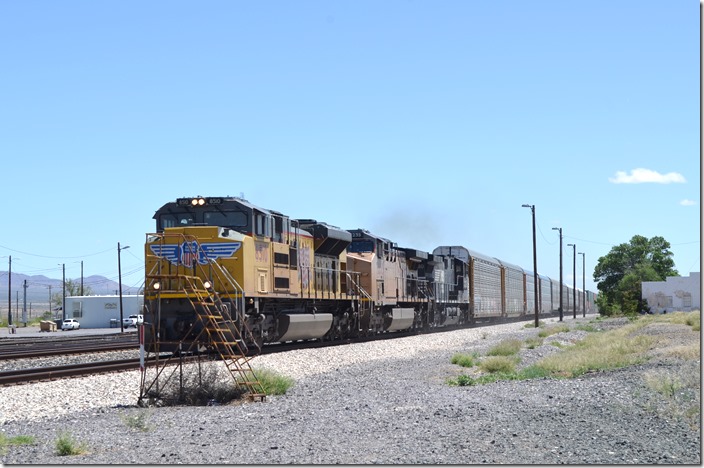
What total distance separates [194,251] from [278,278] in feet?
12.1

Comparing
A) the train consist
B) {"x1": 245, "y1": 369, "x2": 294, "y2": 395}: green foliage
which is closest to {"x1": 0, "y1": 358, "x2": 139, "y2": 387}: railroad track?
the train consist

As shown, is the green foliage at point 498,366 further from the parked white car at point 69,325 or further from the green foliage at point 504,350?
the parked white car at point 69,325

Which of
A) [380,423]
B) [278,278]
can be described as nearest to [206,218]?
[278,278]

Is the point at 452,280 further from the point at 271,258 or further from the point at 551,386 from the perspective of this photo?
the point at 551,386

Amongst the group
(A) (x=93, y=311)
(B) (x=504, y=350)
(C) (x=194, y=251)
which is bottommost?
(A) (x=93, y=311)

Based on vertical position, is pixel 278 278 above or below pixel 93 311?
above

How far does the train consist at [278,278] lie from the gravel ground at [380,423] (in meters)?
2.17

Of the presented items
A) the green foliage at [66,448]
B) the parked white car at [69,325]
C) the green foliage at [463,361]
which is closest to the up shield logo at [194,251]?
the green foliage at [463,361]

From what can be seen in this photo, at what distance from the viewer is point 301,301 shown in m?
22.4

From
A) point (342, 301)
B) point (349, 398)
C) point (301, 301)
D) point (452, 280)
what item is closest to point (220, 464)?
point (349, 398)

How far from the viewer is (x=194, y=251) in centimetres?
1705

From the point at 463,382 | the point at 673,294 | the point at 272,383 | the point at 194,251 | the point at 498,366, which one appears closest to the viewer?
the point at 272,383

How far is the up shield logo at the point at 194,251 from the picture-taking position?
55.5ft

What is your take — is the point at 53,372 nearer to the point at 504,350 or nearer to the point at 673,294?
the point at 504,350
